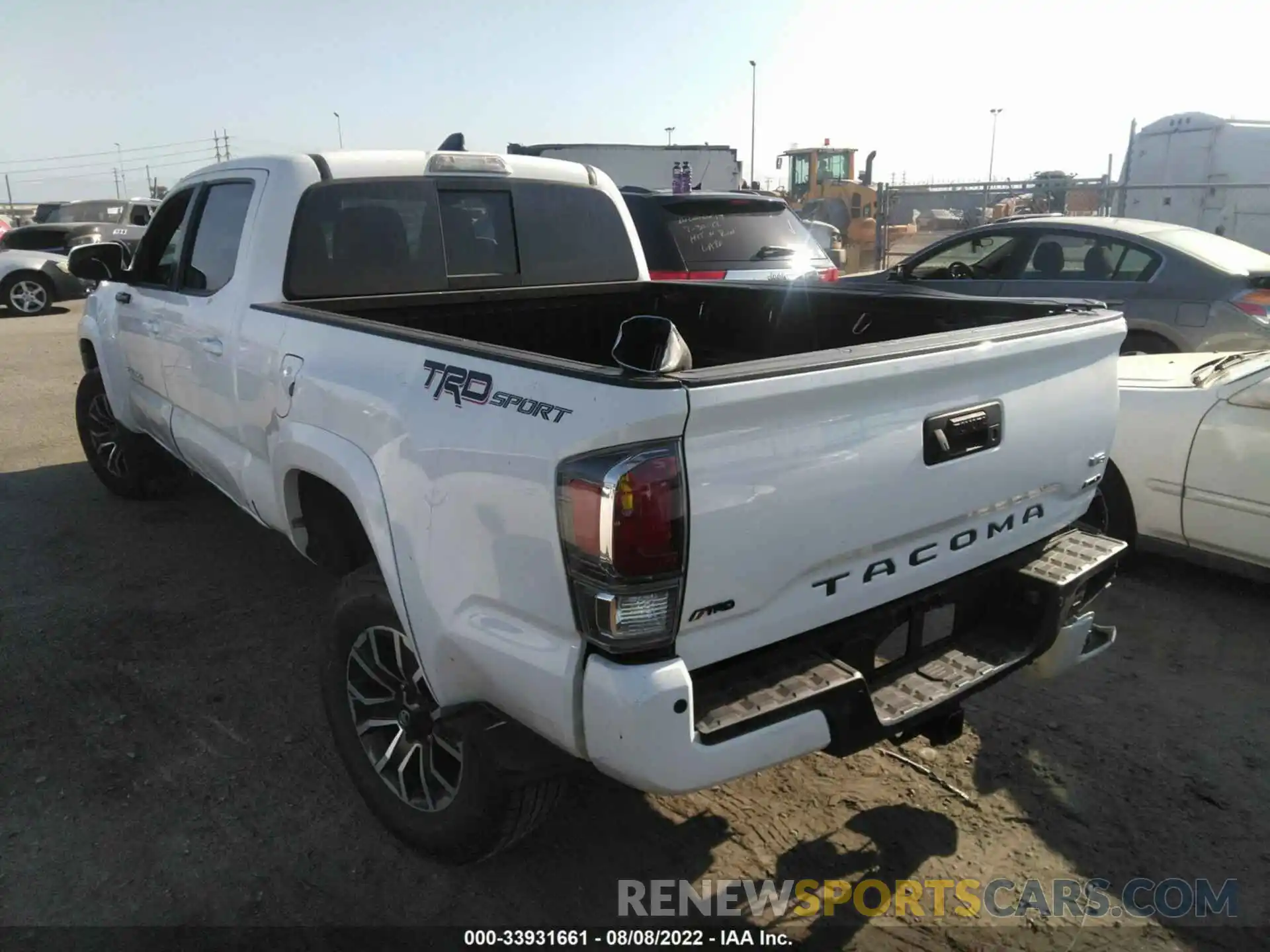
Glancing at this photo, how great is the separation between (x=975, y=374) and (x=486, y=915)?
6.55 ft

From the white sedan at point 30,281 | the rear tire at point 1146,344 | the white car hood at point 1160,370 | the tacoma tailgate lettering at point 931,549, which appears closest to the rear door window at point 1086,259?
the rear tire at point 1146,344

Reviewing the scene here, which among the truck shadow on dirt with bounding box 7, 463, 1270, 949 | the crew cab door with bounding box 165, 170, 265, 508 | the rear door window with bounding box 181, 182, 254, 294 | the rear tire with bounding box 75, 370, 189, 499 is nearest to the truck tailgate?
the truck shadow on dirt with bounding box 7, 463, 1270, 949

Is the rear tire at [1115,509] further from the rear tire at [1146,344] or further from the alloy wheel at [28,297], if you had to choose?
the alloy wheel at [28,297]

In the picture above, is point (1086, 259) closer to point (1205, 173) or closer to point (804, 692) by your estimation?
point (804, 692)

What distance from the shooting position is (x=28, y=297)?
15.8 metres

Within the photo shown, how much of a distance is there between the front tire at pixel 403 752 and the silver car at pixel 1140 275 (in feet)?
13.5

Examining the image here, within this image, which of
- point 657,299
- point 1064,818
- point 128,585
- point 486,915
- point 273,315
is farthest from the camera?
point 128,585

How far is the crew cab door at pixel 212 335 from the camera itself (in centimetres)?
366

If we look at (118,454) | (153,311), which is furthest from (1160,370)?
(118,454)

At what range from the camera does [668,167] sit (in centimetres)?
1722

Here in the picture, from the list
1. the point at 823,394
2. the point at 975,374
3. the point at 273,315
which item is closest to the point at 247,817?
the point at 273,315

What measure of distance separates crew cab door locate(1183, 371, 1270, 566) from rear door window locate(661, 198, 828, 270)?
3582mm

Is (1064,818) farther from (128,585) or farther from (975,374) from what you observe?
(128,585)

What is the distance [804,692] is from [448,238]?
2.67 metres
